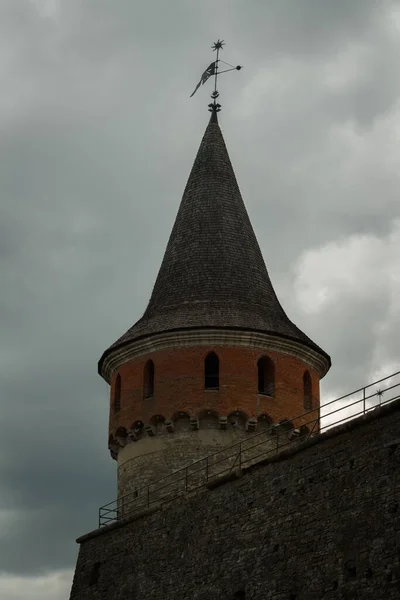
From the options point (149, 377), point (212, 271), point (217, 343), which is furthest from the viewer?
point (212, 271)

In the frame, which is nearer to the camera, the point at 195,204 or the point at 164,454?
the point at 164,454

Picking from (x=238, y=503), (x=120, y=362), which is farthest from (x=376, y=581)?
(x=120, y=362)

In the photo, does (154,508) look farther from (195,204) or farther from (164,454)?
(195,204)

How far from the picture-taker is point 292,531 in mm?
22312

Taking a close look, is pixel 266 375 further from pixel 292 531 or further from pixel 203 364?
pixel 292 531

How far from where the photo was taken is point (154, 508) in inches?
1107

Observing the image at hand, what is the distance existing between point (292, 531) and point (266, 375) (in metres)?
10.3

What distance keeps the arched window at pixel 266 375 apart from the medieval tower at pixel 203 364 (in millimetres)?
30

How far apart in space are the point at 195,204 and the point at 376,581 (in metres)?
19.2

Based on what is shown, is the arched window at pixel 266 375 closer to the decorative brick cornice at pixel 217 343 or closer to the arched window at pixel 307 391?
the decorative brick cornice at pixel 217 343

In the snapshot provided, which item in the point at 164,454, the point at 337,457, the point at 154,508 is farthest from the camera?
the point at 164,454

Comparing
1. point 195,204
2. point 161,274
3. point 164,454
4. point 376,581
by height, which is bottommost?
point 376,581

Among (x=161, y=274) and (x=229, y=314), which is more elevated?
(x=161, y=274)

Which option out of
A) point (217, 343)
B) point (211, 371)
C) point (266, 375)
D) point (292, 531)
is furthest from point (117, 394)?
point (292, 531)
